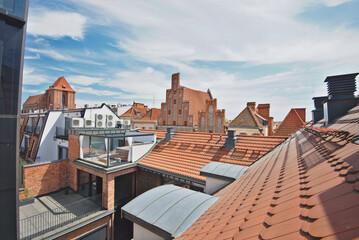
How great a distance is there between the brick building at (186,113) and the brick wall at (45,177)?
60.4 ft

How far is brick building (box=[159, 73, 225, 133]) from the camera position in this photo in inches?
1001

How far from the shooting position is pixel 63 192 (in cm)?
1046

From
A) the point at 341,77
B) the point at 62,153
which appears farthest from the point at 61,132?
the point at 341,77

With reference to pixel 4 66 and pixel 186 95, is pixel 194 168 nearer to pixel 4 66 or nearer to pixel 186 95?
pixel 4 66

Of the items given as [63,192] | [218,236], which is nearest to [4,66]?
[218,236]

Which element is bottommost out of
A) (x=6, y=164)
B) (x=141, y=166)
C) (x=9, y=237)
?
(x=141, y=166)

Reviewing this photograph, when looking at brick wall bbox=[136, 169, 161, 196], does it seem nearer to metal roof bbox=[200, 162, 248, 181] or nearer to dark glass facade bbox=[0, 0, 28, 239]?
metal roof bbox=[200, 162, 248, 181]

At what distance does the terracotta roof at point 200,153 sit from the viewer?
26.5 ft

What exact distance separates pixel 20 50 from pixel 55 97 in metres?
50.6

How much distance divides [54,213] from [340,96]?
508 inches

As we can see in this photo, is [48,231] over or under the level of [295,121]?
under

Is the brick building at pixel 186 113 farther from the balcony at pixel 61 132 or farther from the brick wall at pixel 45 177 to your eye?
the brick wall at pixel 45 177

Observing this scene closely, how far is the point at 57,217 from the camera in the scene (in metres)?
7.70

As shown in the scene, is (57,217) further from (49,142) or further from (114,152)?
(49,142)
